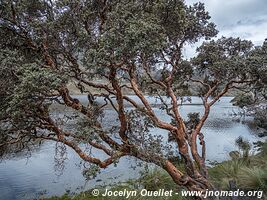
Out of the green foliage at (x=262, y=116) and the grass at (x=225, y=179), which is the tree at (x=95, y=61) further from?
the green foliage at (x=262, y=116)

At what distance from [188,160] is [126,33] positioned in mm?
4338

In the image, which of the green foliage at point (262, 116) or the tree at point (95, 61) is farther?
the green foliage at point (262, 116)

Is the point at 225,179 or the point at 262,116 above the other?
the point at 262,116

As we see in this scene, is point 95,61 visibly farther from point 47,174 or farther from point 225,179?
point 47,174

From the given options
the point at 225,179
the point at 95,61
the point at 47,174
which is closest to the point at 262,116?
the point at 225,179

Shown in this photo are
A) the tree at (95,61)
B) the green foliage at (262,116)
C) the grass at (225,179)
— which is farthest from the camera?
the green foliage at (262,116)

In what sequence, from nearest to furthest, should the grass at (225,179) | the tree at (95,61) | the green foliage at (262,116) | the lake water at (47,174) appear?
the tree at (95,61), the grass at (225,179), the lake water at (47,174), the green foliage at (262,116)

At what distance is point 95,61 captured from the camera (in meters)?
6.50

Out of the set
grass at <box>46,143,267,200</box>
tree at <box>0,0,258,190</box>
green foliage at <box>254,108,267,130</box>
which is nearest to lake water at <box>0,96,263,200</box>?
grass at <box>46,143,267,200</box>

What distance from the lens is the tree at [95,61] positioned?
6.38 meters

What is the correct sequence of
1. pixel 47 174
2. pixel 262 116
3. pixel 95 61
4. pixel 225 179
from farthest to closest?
1. pixel 262 116
2. pixel 47 174
3. pixel 225 179
4. pixel 95 61

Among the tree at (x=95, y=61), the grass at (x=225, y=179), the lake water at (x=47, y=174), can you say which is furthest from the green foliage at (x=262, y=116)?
the tree at (x=95, y=61)

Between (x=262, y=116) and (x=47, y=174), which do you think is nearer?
(x=47, y=174)

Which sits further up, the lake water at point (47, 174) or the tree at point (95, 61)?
the tree at point (95, 61)
